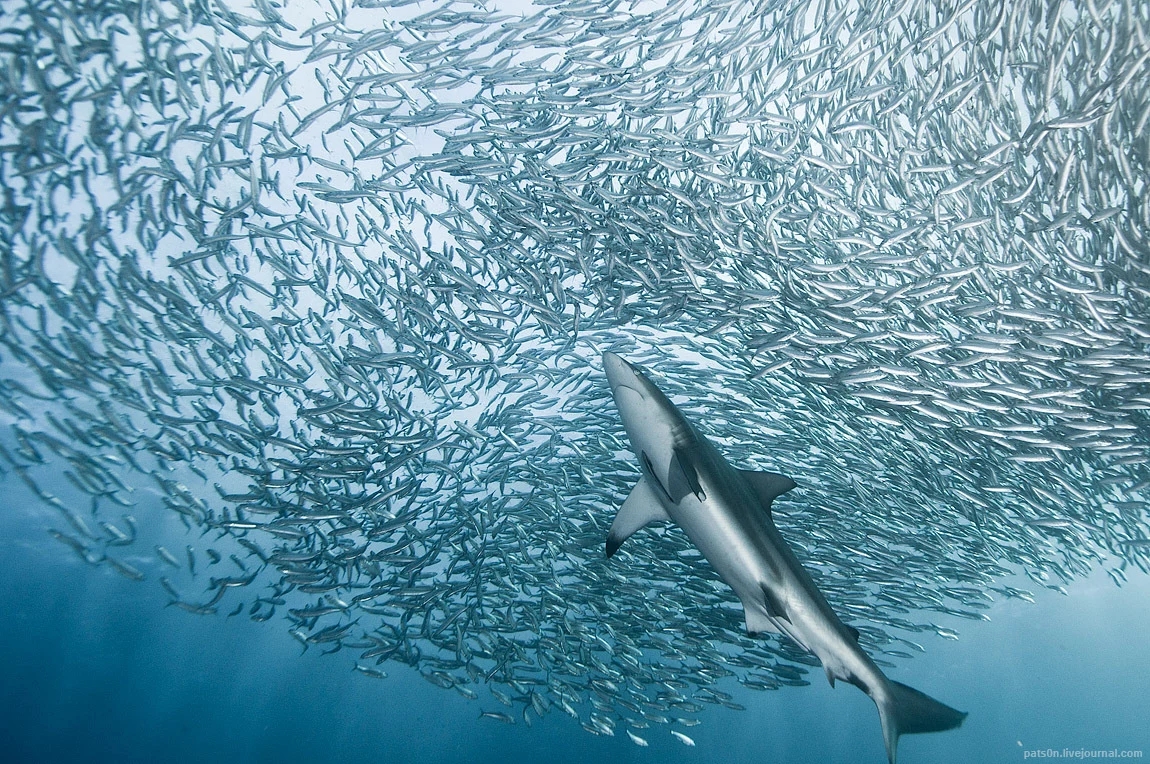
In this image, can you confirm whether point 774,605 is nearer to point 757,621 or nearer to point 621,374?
point 757,621

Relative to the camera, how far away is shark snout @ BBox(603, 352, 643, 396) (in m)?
3.17

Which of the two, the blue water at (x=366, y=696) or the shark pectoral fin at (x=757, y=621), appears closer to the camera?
the shark pectoral fin at (x=757, y=621)

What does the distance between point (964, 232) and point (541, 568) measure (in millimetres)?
Answer: 7700

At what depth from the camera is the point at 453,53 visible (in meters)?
6.21

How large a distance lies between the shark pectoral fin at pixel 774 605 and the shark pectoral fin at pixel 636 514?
0.73m

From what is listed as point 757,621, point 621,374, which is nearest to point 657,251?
point 621,374

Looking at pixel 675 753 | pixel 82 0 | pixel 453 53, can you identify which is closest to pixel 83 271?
pixel 82 0

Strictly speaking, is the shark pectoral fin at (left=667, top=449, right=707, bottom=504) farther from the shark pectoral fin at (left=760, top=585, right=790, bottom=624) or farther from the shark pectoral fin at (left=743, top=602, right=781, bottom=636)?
the shark pectoral fin at (left=743, top=602, right=781, bottom=636)

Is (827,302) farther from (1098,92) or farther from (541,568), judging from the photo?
(541,568)

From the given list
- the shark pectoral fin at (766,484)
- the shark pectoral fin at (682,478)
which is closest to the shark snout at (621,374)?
the shark pectoral fin at (682,478)

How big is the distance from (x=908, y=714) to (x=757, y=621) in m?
1.01

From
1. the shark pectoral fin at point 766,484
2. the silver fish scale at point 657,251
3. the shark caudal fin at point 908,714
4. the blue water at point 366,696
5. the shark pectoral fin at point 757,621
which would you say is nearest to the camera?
the shark caudal fin at point 908,714

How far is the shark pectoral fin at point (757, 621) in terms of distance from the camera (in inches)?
135

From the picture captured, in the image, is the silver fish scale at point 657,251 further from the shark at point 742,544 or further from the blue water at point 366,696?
the blue water at point 366,696
